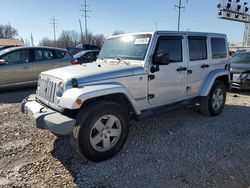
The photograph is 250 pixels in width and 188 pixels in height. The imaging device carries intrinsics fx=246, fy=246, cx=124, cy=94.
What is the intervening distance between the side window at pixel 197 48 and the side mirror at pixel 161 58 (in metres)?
1.08

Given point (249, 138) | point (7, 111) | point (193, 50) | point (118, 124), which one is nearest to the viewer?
point (118, 124)

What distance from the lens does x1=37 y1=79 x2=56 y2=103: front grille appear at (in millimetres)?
3732

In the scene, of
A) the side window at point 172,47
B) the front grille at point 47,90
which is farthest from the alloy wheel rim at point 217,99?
the front grille at point 47,90

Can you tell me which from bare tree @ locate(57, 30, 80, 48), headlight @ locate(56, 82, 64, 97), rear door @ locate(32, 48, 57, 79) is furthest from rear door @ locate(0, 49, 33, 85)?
bare tree @ locate(57, 30, 80, 48)

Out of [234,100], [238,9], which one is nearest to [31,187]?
[234,100]

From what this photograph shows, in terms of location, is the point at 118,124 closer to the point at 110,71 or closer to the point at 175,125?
the point at 110,71

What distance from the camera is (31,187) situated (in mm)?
3041

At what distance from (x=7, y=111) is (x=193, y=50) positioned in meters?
4.67

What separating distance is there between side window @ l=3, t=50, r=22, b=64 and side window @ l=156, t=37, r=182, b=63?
5636 mm

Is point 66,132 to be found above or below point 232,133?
above

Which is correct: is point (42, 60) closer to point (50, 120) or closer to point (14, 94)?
point (14, 94)

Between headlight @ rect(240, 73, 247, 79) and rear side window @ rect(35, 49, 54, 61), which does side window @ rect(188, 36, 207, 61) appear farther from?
rear side window @ rect(35, 49, 54, 61)

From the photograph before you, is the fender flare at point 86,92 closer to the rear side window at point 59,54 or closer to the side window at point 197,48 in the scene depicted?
the side window at point 197,48

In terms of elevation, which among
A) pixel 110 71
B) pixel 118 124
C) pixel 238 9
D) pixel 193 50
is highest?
pixel 238 9
